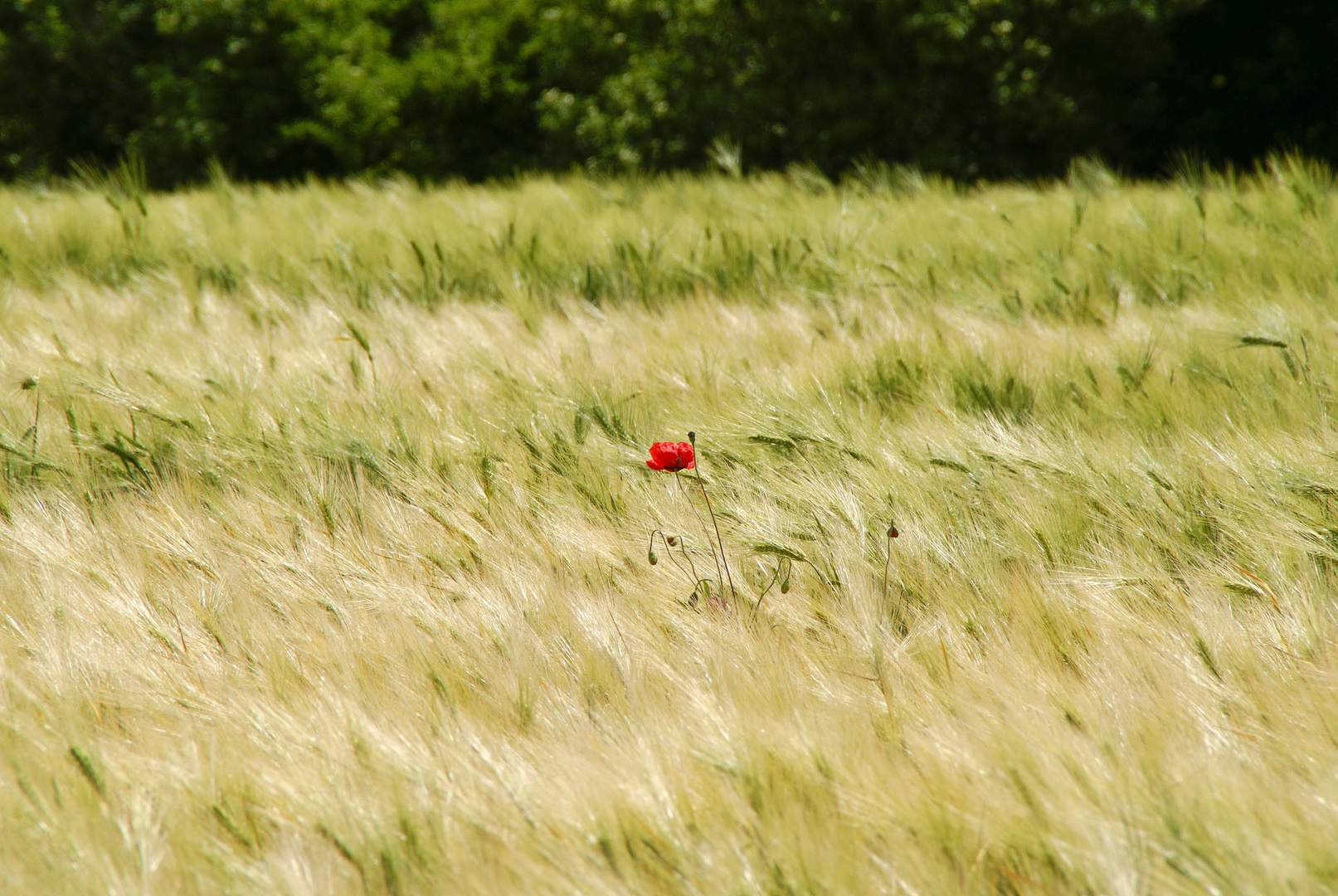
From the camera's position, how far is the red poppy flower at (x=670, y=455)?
143 cm

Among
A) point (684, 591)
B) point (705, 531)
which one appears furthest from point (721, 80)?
point (684, 591)

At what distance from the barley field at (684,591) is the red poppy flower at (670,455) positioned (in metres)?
0.10

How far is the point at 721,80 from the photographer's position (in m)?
6.86

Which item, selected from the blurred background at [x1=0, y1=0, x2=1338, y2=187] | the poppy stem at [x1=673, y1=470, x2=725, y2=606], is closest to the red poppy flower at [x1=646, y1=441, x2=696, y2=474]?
the poppy stem at [x1=673, y1=470, x2=725, y2=606]

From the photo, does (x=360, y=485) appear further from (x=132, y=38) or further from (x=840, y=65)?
(x=132, y=38)

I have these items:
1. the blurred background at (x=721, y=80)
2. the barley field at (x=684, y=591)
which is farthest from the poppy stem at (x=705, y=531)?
the blurred background at (x=721, y=80)

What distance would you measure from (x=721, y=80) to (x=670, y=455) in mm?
6001

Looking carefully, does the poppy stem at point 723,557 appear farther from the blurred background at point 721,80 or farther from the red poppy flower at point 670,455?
the blurred background at point 721,80

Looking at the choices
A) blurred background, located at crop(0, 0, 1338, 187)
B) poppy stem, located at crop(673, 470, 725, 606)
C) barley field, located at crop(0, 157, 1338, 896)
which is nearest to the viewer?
barley field, located at crop(0, 157, 1338, 896)

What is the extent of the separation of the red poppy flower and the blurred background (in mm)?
5058

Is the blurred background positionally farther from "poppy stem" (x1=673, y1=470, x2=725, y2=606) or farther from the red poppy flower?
the red poppy flower

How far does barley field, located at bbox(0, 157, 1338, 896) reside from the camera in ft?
3.17

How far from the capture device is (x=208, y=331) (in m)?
2.49

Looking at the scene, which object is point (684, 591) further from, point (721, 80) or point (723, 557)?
point (721, 80)
